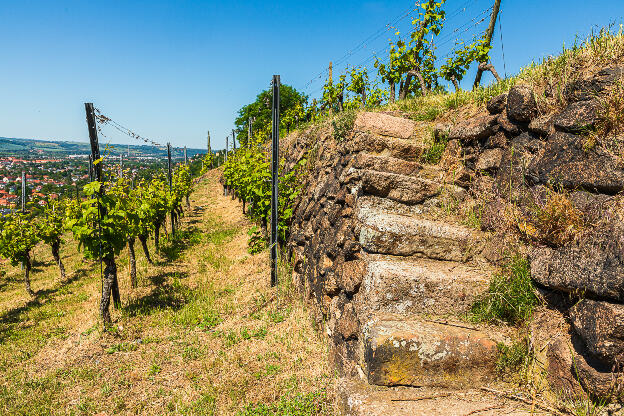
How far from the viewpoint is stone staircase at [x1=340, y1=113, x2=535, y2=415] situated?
3.18 m

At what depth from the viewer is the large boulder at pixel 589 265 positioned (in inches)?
105

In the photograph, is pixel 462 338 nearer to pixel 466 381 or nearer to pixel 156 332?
pixel 466 381

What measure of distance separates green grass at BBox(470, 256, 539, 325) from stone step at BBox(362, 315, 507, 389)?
26 cm

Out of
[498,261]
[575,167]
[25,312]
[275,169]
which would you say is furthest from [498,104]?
[25,312]

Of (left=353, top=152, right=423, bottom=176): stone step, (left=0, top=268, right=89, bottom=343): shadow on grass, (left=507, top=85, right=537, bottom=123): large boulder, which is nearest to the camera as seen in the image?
(left=507, top=85, right=537, bottom=123): large boulder

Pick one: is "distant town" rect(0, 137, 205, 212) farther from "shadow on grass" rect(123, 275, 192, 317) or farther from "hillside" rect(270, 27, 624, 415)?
"hillside" rect(270, 27, 624, 415)

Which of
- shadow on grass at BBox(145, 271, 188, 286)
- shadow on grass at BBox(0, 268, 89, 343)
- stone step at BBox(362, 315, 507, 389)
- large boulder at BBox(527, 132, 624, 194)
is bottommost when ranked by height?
shadow on grass at BBox(0, 268, 89, 343)

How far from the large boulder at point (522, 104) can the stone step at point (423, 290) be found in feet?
7.09

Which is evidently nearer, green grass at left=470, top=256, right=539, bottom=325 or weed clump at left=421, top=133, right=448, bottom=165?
green grass at left=470, top=256, right=539, bottom=325

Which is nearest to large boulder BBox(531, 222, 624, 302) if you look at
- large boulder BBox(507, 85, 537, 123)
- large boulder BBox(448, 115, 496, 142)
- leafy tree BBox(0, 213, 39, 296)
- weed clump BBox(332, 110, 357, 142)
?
large boulder BBox(507, 85, 537, 123)

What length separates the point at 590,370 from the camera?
2.66 metres

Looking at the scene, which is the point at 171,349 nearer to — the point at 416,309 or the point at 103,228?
the point at 103,228

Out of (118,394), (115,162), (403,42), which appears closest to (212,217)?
(115,162)

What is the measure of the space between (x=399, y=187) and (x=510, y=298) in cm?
227
